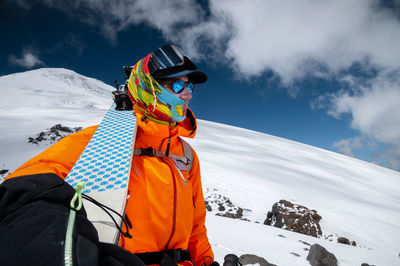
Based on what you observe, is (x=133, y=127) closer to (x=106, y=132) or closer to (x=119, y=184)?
(x=106, y=132)

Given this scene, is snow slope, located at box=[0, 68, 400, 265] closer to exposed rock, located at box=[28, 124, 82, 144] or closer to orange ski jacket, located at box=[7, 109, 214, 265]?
exposed rock, located at box=[28, 124, 82, 144]

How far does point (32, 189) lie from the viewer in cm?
75

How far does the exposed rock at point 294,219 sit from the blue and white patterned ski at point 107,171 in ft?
33.5

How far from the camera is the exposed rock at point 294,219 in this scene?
30.9 ft

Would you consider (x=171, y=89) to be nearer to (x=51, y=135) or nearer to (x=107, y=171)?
(x=107, y=171)

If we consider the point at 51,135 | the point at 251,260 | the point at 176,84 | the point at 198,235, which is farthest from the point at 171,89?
the point at 51,135

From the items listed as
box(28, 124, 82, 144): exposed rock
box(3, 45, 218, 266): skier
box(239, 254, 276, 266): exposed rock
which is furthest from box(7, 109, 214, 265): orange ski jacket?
box(28, 124, 82, 144): exposed rock

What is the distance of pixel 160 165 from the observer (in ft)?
5.53

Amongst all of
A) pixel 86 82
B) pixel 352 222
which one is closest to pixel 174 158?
pixel 352 222

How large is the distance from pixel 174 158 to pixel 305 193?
1681 cm

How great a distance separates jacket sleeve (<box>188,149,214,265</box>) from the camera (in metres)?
1.97

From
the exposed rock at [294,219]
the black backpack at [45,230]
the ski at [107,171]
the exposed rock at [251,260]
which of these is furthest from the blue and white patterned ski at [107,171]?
the exposed rock at [294,219]

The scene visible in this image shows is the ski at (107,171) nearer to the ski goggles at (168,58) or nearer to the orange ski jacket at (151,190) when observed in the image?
the orange ski jacket at (151,190)

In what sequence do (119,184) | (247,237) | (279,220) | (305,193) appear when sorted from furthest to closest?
(305,193), (279,220), (247,237), (119,184)
